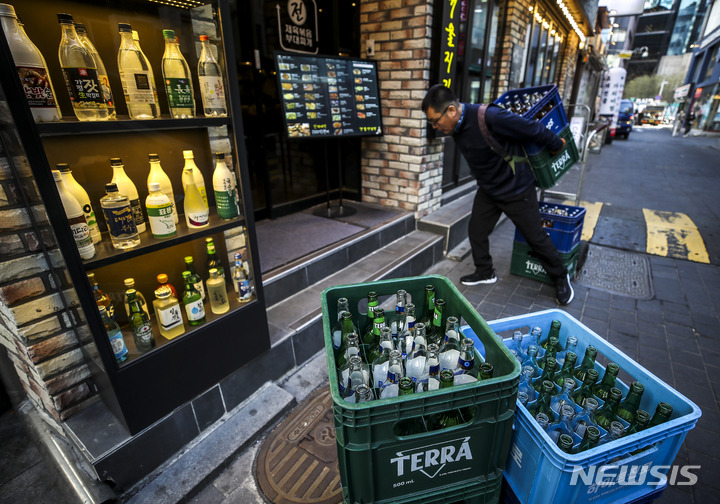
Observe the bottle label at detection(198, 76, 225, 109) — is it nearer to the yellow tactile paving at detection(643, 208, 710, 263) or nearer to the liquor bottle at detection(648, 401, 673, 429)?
the liquor bottle at detection(648, 401, 673, 429)

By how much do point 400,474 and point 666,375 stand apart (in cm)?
268

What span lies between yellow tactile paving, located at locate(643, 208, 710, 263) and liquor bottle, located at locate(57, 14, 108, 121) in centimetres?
608

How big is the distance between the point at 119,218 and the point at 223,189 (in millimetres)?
554

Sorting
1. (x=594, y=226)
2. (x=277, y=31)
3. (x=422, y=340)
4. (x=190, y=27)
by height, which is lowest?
(x=594, y=226)

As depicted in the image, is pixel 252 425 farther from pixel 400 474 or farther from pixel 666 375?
pixel 666 375

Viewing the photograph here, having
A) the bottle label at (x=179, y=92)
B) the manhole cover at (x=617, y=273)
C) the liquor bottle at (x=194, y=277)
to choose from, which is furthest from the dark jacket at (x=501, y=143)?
the liquor bottle at (x=194, y=277)

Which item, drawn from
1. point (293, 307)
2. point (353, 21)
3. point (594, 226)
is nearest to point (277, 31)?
point (353, 21)

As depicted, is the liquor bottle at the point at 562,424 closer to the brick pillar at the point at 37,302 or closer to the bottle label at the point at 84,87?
the brick pillar at the point at 37,302

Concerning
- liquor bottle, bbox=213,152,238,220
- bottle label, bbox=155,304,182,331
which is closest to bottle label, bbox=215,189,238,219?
liquor bottle, bbox=213,152,238,220

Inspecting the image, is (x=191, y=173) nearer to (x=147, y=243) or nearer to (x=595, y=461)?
(x=147, y=243)

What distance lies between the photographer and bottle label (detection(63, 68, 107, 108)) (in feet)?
4.93

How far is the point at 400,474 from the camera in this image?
1.16 meters

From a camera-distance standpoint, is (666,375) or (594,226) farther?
(594,226)

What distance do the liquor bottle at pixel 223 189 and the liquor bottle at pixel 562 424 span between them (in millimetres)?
1908
